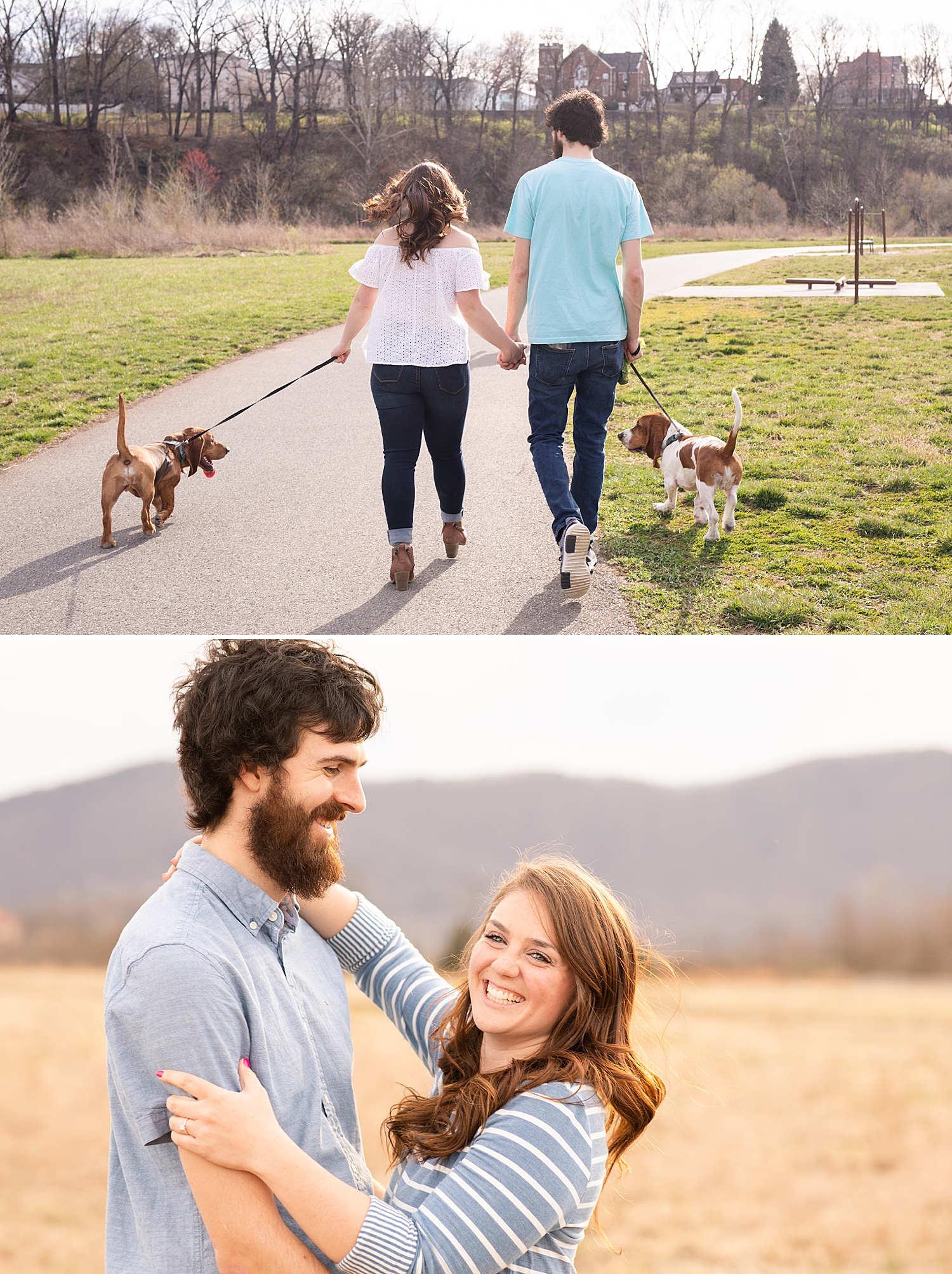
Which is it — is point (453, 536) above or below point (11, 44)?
below

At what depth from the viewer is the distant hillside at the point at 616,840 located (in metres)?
4.11

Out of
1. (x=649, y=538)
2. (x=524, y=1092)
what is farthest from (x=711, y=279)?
(x=524, y=1092)

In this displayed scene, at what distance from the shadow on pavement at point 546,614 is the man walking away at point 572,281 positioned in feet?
→ 0.52

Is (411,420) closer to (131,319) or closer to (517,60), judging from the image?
(131,319)

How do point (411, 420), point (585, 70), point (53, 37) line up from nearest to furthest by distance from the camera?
point (411, 420) → point (585, 70) → point (53, 37)

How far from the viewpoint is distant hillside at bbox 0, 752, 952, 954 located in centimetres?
411

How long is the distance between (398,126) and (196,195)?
4.36m

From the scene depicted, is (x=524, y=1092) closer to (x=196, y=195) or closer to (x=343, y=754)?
(x=343, y=754)

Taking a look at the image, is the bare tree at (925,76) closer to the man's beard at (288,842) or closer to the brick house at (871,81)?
the brick house at (871,81)

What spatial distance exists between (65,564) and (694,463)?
305 cm

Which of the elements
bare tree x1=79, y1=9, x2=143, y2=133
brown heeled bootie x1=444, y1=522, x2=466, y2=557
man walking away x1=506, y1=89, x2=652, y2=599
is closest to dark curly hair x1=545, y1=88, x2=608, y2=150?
man walking away x1=506, y1=89, x2=652, y2=599

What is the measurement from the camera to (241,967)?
1634 mm

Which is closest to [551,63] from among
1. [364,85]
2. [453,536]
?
[364,85]

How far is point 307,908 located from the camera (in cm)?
210
